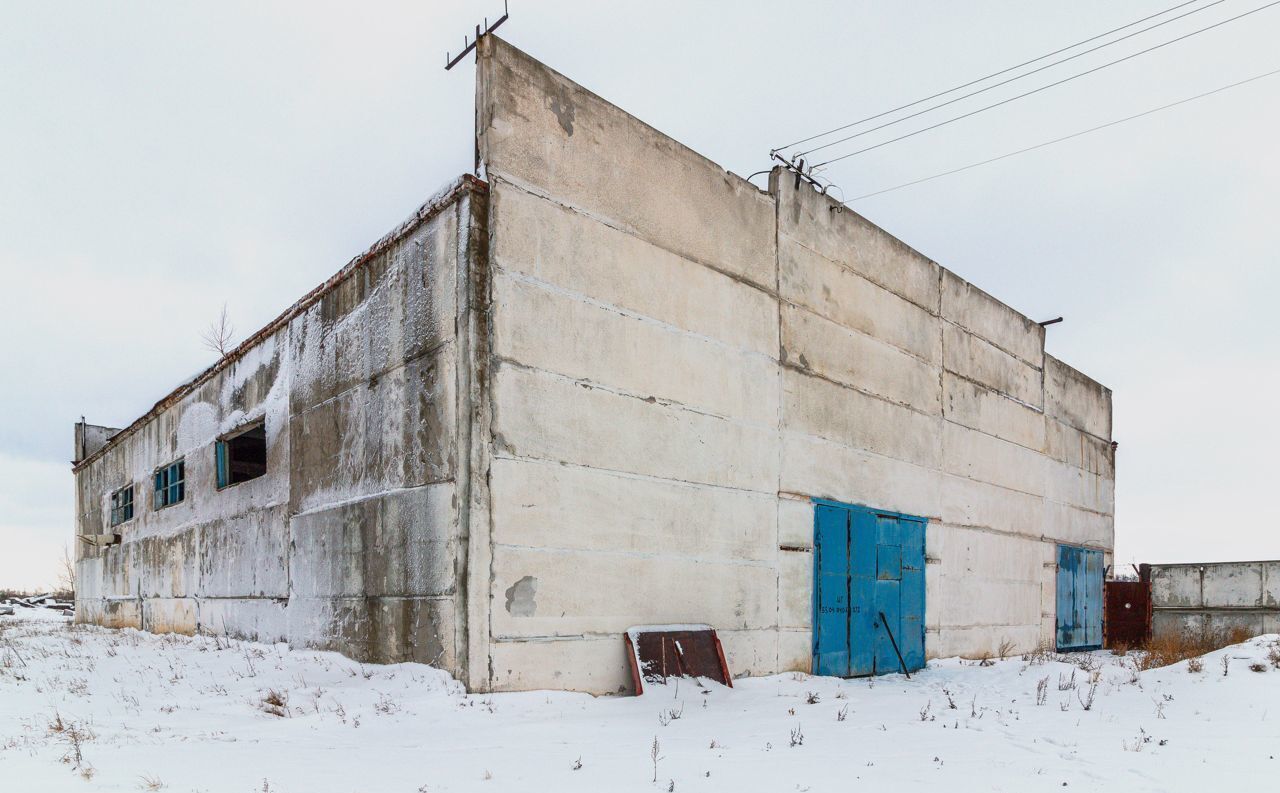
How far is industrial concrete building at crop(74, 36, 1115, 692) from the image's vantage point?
8.88m

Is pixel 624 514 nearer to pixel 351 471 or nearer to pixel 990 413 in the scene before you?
pixel 351 471

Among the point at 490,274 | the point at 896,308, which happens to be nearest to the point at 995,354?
the point at 896,308

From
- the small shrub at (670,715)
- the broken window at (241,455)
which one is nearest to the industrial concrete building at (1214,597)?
the small shrub at (670,715)

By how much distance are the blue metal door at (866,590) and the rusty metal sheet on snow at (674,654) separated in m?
2.58

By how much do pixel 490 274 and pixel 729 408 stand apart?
3.84 meters

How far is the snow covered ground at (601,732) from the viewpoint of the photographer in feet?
19.7

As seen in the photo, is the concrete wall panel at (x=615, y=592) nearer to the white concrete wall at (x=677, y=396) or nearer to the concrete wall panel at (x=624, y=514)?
the white concrete wall at (x=677, y=396)

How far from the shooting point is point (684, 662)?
387 inches

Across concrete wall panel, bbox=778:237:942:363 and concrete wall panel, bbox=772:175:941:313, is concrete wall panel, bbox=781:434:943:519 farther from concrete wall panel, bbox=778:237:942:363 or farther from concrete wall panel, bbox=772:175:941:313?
concrete wall panel, bbox=772:175:941:313

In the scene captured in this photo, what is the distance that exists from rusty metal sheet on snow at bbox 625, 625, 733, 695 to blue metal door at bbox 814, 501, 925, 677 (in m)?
2.58

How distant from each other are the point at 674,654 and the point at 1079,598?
49.1 ft

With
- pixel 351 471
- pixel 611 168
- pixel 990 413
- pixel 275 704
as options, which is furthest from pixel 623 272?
pixel 990 413

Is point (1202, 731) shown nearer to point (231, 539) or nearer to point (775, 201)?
point (775, 201)

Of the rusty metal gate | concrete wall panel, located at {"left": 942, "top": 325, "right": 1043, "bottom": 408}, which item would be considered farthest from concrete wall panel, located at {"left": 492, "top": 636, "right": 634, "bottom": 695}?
the rusty metal gate
